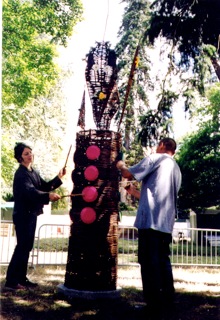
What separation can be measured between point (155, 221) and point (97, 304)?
775 mm

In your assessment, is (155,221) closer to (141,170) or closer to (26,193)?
(141,170)

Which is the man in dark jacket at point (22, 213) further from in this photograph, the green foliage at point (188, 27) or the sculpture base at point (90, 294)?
the green foliage at point (188, 27)

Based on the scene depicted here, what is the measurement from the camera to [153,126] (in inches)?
249

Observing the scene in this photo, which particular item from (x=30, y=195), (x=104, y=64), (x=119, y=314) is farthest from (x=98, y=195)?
(x=104, y=64)

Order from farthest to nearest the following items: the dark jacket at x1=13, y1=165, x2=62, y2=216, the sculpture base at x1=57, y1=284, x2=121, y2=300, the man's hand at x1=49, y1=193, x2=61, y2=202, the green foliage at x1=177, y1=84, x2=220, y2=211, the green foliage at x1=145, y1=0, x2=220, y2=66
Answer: the green foliage at x1=177, y1=84, x2=220, y2=211, the green foliage at x1=145, y1=0, x2=220, y2=66, the dark jacket at x1=13, y1=165, x2=62, y2=216, the man's hand at x1=49, y1=193, x2=61, y2=202, the sculpture base at x1=57, y1=284, x2=121, y2=300

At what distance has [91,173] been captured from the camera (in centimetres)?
280

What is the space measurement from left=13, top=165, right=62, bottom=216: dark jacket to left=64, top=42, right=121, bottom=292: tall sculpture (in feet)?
1.05

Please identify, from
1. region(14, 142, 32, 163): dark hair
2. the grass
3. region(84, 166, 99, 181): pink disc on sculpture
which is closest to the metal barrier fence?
the grass

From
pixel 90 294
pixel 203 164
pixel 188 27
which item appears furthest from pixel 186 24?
pixel 203 164

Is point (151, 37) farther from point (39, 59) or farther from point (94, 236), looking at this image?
point (94, 236)

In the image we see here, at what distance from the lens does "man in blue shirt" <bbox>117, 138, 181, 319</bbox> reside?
2.35m

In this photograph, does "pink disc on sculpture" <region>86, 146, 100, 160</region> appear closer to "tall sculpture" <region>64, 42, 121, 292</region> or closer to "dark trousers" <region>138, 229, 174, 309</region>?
"tall sculpture" <region>64, 42, 121, 292</region>

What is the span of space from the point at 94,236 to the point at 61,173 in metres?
0.65

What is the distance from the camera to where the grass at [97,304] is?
234 centimetres
